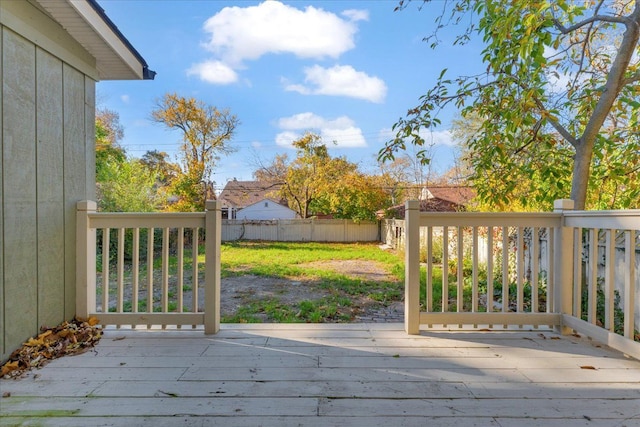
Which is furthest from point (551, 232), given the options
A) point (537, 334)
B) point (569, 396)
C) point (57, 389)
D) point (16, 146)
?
point (16, 146)

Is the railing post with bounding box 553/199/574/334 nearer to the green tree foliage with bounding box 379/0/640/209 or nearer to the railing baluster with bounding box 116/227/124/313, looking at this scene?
the green tree foliage with bounding box 379/0/640/209

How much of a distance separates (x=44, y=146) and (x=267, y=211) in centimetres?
2391

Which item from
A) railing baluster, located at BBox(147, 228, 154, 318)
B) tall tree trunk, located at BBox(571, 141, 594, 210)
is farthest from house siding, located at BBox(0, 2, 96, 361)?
tall tree trunk, located at BBox(571, 141, 594, 210)

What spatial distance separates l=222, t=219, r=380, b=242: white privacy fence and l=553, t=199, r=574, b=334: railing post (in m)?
12.9

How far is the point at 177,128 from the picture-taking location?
46.4 ft

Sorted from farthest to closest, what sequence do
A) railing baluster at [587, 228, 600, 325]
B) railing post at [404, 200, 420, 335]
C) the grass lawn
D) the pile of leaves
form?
the grass lawn → railing post at [404, 200, 420, 335] → railing baluster at [587, 228, 600, 325] → the pile of leaves

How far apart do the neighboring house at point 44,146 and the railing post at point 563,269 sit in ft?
11.4

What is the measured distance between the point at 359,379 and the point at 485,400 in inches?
22.8

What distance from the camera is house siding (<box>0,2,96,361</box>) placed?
1.88 metres

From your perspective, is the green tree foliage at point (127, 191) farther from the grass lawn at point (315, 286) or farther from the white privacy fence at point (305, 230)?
the white privacy fence at point (305, 230)

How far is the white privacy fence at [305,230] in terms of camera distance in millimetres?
15352

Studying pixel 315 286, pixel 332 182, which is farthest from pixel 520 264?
pixel 332 182

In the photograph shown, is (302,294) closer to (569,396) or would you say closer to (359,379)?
(359,379)

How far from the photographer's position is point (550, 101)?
331 cm
